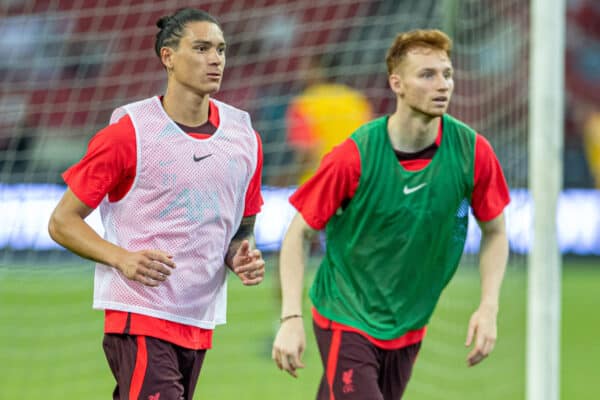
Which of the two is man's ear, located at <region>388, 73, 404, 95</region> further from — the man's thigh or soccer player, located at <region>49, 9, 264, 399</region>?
the man's thigh

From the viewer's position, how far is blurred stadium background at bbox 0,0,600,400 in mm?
8500

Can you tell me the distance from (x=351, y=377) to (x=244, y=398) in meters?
3.02

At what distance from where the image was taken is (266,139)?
11531mm

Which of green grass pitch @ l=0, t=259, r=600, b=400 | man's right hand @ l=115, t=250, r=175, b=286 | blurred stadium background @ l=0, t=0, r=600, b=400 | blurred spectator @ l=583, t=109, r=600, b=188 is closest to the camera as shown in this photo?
man's right hand @ l=115, t=250, r=175, b=286

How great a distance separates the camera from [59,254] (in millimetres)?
11789

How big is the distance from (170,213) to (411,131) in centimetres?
108

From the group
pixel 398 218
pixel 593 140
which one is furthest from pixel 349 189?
pixel 593 140

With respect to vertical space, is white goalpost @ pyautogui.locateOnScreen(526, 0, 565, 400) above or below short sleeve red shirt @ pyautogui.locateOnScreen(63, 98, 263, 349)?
above

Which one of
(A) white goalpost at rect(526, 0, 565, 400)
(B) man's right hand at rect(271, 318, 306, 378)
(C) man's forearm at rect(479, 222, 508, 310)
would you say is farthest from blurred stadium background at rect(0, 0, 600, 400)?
(B) man's right hand at rect(271, 318, 306, 378)

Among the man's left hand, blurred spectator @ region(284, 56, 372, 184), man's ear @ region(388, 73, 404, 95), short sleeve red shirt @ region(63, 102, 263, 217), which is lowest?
the man's left hand

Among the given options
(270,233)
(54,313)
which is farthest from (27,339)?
(270,233)

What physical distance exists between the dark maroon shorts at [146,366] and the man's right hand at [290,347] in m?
0.31

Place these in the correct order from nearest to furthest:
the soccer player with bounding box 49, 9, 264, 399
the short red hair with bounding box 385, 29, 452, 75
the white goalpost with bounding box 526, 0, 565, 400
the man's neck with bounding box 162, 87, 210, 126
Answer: the soccer player with bounding box 49, 9, 264, 399 → the man's neck with bounding box 162, 87, 210, 126 → the short red hair with bounding box 385, 29, 452, 75 → the white goalpost with bounding box 526, 0, 565, 400

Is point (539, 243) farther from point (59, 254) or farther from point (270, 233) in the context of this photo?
point (59, 254)
